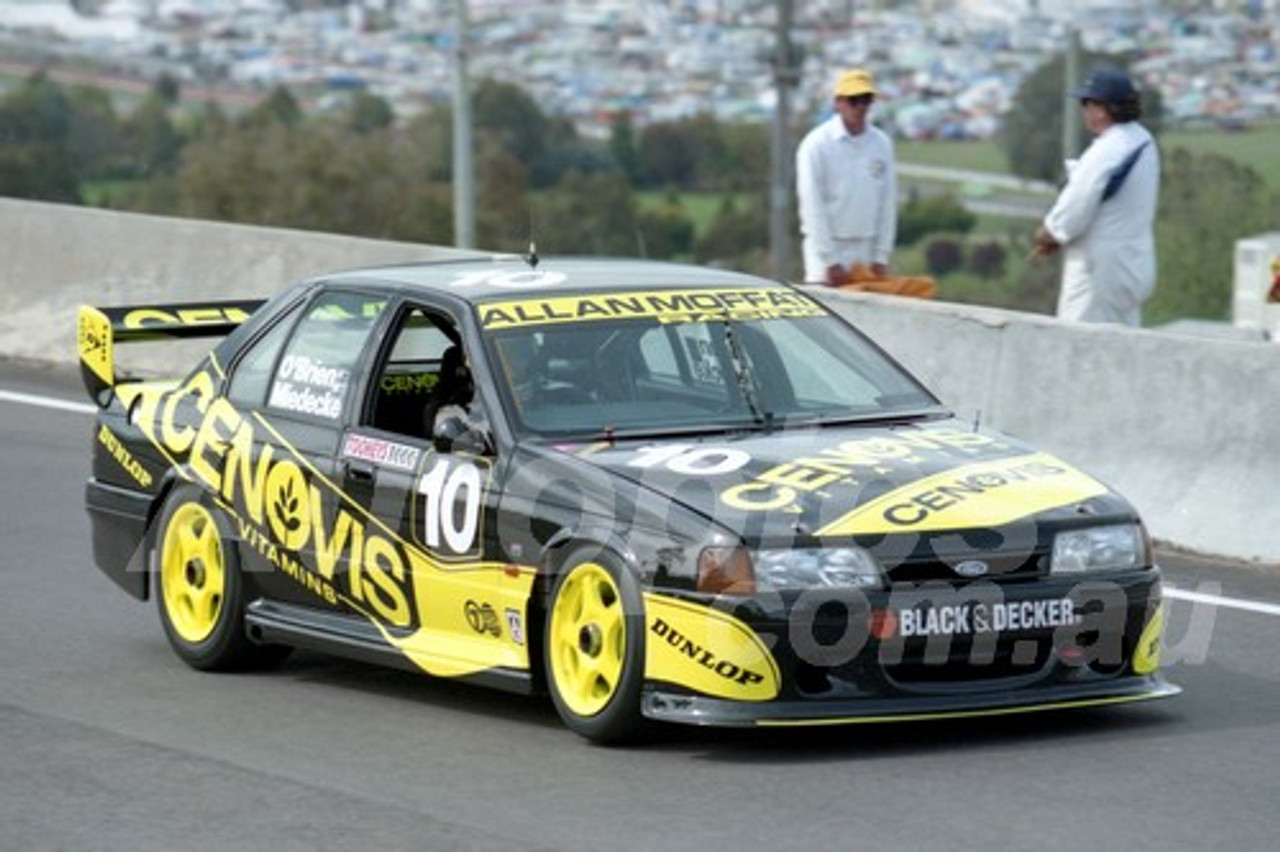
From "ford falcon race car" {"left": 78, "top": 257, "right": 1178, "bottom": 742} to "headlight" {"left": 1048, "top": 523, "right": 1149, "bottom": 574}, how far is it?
0.03 feet

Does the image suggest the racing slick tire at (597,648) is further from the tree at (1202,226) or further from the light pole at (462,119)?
the tree at (1202,226)

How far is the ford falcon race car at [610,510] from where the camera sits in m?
8.10

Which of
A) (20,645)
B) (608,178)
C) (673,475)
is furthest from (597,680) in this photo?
(608,178)

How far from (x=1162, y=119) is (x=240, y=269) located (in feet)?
93.1

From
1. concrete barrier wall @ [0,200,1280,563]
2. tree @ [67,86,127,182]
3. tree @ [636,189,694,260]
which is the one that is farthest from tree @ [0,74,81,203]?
concrete barrier wall @ [0,200,1280,563]

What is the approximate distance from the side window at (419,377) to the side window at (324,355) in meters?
0.12

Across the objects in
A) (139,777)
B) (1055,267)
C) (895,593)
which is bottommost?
(1055,267)

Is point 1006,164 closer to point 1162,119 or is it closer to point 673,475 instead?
point 1162,119

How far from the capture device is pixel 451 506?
8938 millimetres

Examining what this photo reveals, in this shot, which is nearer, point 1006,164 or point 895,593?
point 895,593

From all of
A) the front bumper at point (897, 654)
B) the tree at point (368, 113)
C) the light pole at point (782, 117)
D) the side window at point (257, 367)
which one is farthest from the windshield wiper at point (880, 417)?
the tree at point (368, 113)

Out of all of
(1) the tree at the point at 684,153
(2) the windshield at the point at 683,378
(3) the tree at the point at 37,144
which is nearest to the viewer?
(2) the windshield at the point at 683,378

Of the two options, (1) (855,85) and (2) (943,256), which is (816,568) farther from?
(2) (943,256)

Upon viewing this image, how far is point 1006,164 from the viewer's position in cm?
4675
